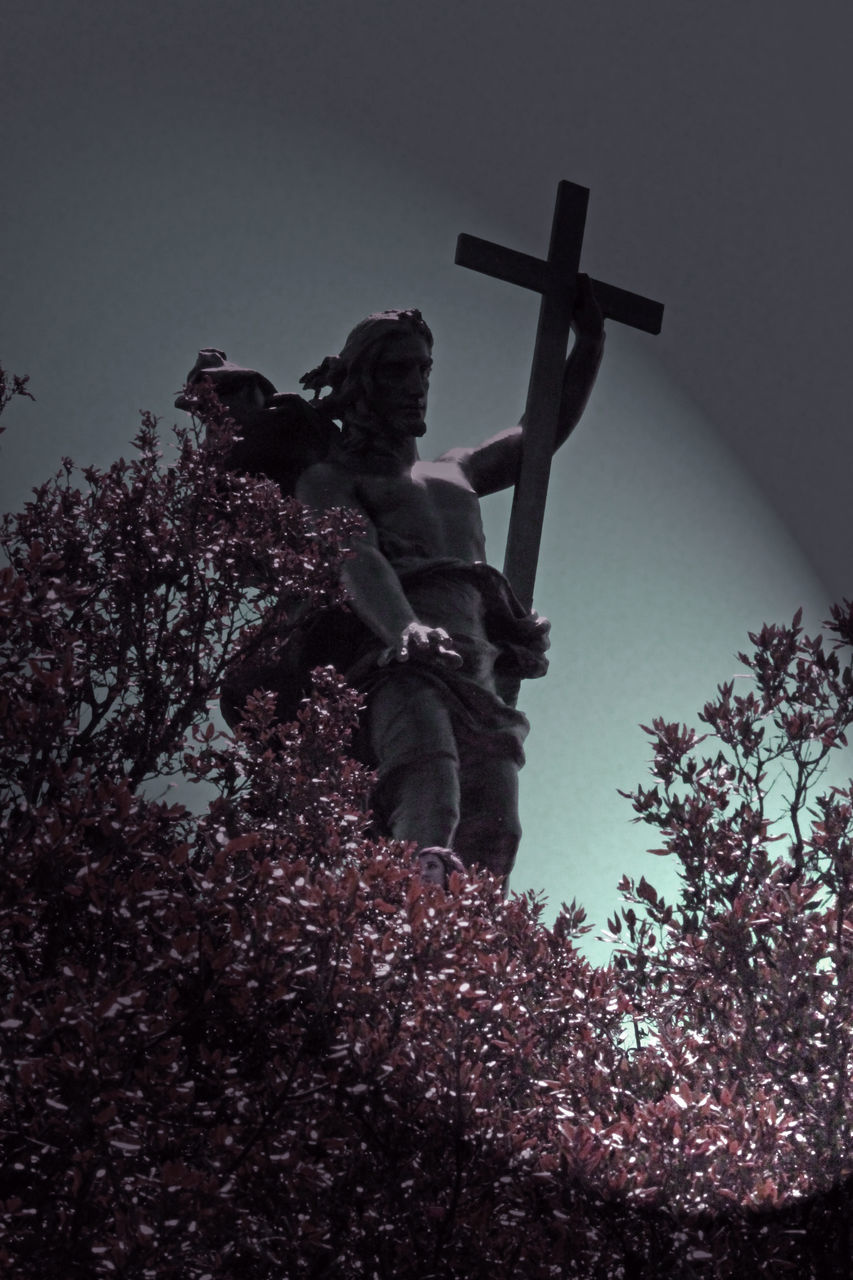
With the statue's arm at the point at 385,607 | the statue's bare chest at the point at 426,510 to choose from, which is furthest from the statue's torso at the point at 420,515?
the statue's arm at the point at 385,607

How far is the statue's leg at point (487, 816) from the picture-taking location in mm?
4500

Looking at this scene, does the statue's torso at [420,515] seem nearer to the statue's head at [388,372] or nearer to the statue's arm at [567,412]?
the statue's head at [388,372]

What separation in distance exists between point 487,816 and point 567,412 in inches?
77.7

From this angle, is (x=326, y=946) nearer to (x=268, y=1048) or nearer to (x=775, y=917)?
(x=268, y=1048)

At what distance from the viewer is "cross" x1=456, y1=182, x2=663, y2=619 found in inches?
212

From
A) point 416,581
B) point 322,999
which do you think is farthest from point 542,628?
point 322,999

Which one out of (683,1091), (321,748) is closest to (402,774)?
(321,748)

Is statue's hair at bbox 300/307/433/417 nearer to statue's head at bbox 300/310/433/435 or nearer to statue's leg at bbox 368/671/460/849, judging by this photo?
statue's head at bbox 300/310/433/435

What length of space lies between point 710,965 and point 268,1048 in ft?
3.50

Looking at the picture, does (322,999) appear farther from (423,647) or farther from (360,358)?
(360,358)

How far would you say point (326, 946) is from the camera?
7.89ft

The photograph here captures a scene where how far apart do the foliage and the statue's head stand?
159cm

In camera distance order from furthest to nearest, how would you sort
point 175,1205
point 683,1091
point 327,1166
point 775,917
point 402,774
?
point 402,774 < point 775,917 < point 683,1091 < point 327,1166 < point 175,1205

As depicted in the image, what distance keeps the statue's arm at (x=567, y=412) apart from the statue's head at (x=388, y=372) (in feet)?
1.70
